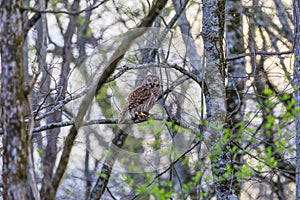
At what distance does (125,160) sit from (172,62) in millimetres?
1093

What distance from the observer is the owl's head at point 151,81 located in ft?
18.3

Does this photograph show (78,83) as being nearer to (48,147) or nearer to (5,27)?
(5,27)

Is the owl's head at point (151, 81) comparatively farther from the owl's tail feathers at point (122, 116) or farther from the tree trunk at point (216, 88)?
the tree trunk at point (216, 88)

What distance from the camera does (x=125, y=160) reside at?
19.2 feet

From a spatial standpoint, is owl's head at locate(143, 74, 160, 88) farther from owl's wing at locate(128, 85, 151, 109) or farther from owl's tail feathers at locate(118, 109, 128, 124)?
owl's tail feathers at locate(118, 109, 128, 124)

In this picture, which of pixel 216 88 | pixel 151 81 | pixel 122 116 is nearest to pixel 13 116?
pixel 122 116

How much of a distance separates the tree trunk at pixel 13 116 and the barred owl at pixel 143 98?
1848 millimetres

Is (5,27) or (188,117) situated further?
(188,117)

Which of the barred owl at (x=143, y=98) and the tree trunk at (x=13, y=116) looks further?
the barred owl at (x=143, y=98)

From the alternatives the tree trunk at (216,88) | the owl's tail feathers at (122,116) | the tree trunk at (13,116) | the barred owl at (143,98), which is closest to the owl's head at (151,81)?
the barred owl at (143,98)

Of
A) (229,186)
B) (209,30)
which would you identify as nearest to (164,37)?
(209,30)

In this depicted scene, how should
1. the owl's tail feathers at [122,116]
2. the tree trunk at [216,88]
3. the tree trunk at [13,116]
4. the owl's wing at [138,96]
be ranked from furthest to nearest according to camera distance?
the owl's wing at [138,96], the owl's tail feathers at [122,116], the tree trunk at [216,88], the tree trunk at [13,116]

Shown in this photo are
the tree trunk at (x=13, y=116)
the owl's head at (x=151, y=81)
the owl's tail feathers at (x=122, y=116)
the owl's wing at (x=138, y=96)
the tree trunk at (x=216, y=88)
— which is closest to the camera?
the tree trunk at (x=13, y=116)

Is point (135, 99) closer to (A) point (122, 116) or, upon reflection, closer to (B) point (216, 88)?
(A) point (122, 116)
